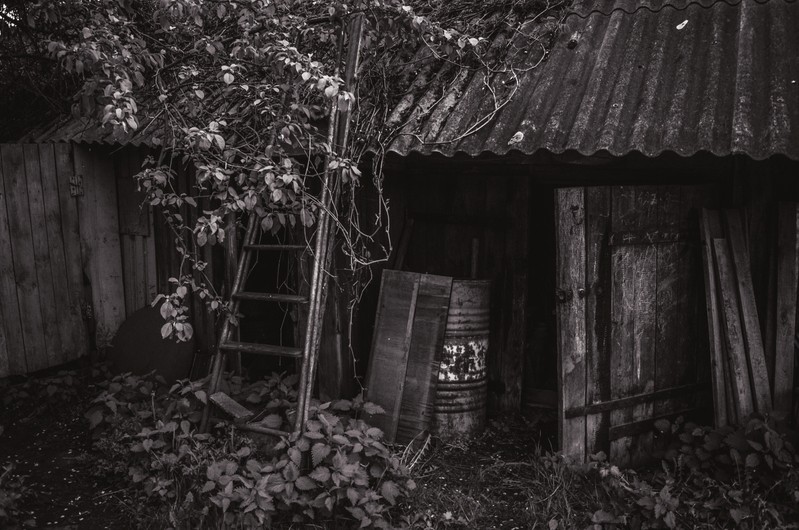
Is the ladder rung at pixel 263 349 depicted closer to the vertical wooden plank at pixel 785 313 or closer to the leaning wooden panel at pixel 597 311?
the leaning wooden panel at pixel 597 311

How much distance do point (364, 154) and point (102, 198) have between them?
3094 mm

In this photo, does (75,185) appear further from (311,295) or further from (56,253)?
(311,295)

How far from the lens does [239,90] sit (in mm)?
4453

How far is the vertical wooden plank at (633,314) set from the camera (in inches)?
172

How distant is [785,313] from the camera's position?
430cm

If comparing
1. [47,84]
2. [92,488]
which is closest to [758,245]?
[92,488]

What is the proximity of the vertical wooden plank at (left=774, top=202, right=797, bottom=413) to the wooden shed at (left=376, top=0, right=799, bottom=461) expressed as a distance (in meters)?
0.15

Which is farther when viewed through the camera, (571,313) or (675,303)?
(675,303)

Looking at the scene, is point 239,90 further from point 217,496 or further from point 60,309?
point 60,309

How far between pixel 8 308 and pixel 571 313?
4974mm

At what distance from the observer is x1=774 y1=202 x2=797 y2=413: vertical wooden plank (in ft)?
13.9

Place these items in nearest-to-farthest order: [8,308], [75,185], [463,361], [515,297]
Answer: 1. [463,361]
2. [515,297]
3. [8,308]
4. [75,185]

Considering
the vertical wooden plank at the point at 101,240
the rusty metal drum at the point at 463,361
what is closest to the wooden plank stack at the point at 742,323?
the rusty metal drum at the point at 463,361

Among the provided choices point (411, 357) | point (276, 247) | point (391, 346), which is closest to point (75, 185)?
point (276, 247)
